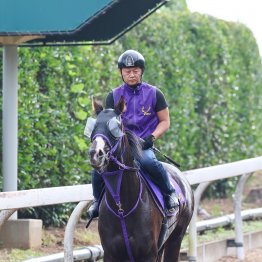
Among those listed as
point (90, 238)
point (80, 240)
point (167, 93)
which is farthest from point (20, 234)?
point (167, 93)

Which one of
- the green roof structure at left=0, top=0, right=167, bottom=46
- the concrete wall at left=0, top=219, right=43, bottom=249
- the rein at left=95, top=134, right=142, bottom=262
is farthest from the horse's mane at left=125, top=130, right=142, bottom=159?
the concrete wall at left=0, top=219, right=43, bottom=249

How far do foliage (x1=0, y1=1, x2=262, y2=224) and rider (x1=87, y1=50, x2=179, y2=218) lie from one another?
10.4ft

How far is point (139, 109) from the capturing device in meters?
9.15

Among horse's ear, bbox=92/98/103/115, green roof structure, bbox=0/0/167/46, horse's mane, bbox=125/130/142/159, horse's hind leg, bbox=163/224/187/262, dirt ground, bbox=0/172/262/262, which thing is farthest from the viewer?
dirt ground, bbox=0/172/262/262

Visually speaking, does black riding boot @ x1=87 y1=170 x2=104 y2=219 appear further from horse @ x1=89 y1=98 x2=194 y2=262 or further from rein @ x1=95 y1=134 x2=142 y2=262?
rein @ x1=95 y1=134 x2=142 y2=262

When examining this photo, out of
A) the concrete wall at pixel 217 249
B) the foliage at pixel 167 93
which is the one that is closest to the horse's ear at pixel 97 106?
the foliage at pixel 167 93

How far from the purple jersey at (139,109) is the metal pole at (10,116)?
2480 mm

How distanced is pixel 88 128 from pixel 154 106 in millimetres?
1201

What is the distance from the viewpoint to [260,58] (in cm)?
2017

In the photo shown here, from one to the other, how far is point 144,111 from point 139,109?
48 mm

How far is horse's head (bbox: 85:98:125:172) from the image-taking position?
779cm

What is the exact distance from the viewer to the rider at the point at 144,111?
9.02 m

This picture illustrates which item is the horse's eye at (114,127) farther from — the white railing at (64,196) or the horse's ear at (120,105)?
the white railing at (64,196)

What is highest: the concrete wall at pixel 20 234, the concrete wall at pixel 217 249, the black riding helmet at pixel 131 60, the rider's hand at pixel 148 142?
the black riding helmet at pixel 131 60
